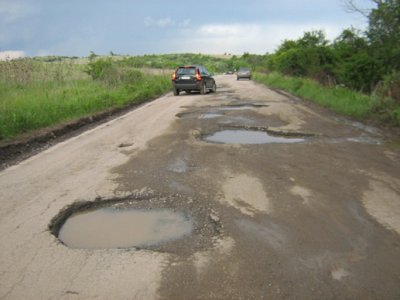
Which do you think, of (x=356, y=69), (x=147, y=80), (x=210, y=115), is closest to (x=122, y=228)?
(x=210, y=115)

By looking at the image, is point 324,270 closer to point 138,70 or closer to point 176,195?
point 176,195

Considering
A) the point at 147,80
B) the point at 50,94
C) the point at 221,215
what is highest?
the point at 221,215

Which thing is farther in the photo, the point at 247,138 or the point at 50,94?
the point at 50,94

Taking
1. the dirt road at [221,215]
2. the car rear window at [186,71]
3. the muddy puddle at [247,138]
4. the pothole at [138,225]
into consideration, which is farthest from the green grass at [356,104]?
the pothole at [138,225]

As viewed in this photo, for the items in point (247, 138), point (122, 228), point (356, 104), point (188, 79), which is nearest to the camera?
point (122, 228)

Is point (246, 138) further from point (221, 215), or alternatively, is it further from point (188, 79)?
point (188, 79)

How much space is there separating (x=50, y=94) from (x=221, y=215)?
1267cm

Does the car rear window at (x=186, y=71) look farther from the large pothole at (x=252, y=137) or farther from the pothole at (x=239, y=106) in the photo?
the large pothole at (x=252, y=137)

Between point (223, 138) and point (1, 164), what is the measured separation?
15.1 feet

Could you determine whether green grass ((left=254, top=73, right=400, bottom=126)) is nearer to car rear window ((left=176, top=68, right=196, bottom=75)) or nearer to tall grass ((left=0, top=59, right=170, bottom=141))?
car rear window ((left=176, top=68, right=196, bottom=75))

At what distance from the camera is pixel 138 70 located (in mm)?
28828

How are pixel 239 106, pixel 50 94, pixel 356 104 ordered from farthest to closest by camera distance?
1. pixel 239 106
2. pixel 50 94
3. pixel 356 104

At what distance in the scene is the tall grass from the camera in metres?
11.6

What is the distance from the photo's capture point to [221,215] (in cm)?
500
